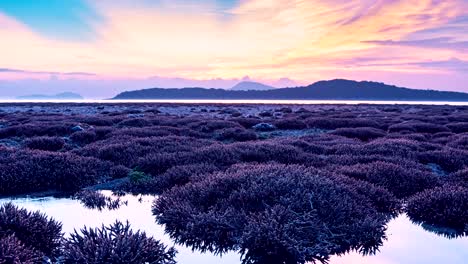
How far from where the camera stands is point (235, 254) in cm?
632

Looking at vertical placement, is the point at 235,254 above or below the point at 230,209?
below

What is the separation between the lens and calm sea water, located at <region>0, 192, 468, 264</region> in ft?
20.6

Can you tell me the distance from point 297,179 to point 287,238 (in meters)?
2.17

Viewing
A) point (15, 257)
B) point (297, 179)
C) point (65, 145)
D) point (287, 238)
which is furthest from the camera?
point (65, 145)

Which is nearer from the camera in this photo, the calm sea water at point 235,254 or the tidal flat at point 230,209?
the tidal flat at point 230,209

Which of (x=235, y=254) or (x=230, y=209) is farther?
(x=230, y=209)

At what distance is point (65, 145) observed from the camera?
57.5ft

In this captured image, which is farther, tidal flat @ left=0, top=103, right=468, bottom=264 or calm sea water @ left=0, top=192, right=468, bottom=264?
calm sea water @ left=0, top=192, right=468, bottom=264

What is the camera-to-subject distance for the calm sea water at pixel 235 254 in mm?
6266

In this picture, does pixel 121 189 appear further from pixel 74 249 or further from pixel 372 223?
pixel 372 223

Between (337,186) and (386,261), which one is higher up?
(337,186)

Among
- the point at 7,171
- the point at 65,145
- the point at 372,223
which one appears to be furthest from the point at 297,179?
the point at 65,145

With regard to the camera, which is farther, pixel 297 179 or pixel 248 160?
pixel 248 160

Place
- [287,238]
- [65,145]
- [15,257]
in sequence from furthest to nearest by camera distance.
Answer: [65,145] < [287,238] < [15,257]
